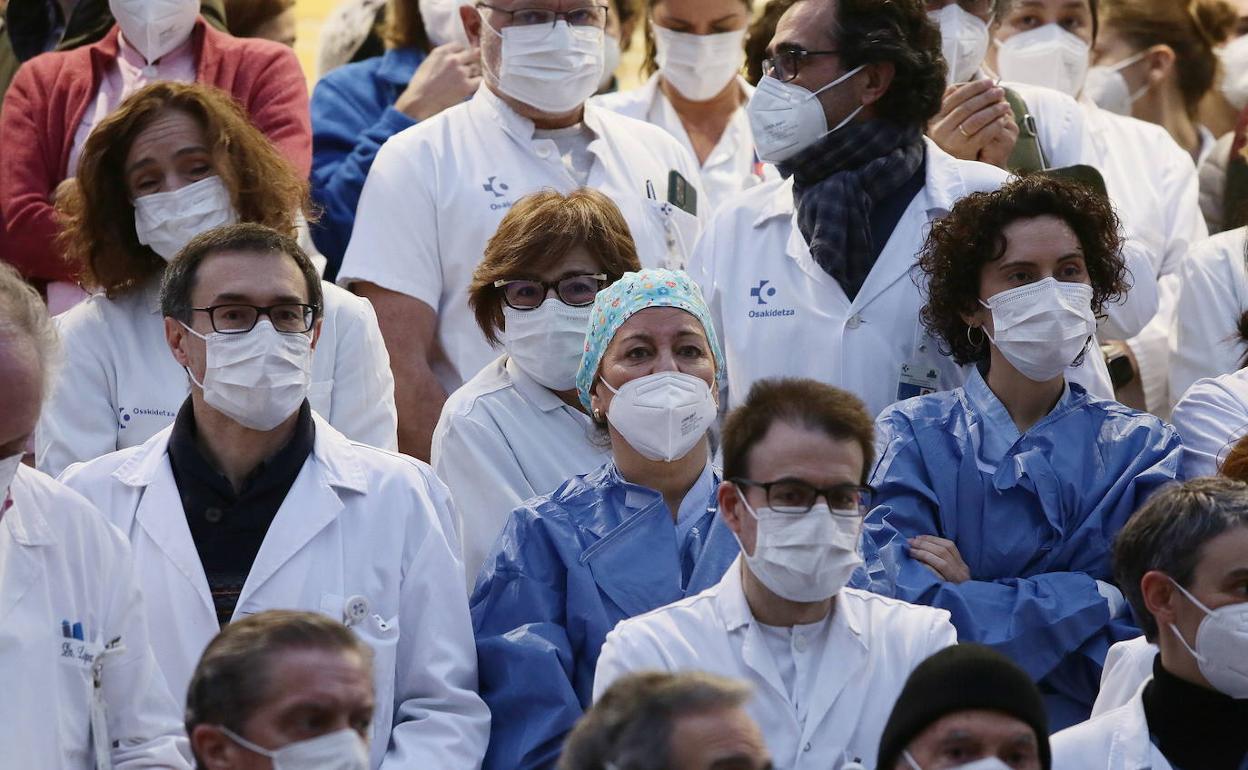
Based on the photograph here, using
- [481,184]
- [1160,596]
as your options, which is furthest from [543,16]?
[1160,596]

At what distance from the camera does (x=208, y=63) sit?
7.39 metres

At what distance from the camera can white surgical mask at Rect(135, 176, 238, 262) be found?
21.1 feet

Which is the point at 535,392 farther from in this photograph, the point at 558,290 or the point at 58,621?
the point at 58,621

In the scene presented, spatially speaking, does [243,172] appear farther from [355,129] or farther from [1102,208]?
[1102,208]

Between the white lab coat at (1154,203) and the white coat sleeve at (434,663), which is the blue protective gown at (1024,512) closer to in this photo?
the white coat sleeve at (434,663)

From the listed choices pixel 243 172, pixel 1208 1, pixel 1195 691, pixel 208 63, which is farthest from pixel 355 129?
pixel 1195 691

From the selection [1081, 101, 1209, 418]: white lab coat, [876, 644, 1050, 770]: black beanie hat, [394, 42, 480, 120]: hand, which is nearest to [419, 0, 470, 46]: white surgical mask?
[394, 42, 480, 120]: hand

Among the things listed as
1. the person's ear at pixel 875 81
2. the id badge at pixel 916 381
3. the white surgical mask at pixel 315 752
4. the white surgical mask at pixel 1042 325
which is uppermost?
the person's ear at pixel 875 81

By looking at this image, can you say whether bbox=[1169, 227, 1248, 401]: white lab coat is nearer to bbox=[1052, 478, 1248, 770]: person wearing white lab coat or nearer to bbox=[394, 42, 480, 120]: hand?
bbox=[1052, 478, 1248, 770]: person wearing white lab coat

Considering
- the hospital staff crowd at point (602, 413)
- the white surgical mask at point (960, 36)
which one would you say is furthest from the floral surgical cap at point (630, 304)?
the white surgical mask at point (960, 36)

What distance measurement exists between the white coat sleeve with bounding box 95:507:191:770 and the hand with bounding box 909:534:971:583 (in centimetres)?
193

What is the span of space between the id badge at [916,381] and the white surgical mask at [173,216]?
2.04m

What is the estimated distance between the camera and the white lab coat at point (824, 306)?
6.41m

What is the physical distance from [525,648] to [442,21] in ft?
11.3
